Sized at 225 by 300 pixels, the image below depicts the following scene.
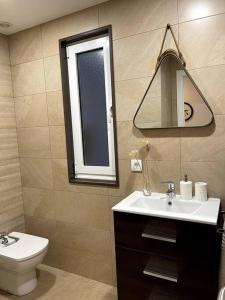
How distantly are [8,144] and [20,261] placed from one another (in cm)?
117

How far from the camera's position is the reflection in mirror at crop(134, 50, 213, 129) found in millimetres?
1690

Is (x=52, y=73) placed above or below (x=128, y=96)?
above

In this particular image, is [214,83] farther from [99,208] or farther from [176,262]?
[99,208]

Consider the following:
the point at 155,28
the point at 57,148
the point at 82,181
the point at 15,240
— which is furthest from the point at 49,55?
the point at 15,240

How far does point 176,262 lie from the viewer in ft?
4.90

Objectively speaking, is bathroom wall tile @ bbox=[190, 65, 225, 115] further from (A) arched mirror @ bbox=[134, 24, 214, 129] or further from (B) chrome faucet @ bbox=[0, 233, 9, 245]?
(B) chrome faucet @ bbox=[0, 233, 9, 245]

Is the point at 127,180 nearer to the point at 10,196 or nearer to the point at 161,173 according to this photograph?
the point at 161,173

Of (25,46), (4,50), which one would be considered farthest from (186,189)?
(4,50)

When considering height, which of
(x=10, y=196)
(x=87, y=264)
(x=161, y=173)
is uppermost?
(x=161, y=173)

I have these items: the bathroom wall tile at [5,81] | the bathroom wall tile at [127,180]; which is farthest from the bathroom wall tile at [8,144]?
the bathroom wall tile at [127,180]

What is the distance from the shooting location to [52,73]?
2.30 meters

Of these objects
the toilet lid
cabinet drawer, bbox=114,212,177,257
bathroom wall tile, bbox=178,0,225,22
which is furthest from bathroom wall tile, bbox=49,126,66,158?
bathroom wall tile, bbox=178,0,225,22

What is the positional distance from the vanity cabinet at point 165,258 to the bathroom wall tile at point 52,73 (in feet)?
4.42

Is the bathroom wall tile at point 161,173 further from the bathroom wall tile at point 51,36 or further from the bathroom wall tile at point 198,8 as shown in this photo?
the bathroom wall tile at point 51,36
